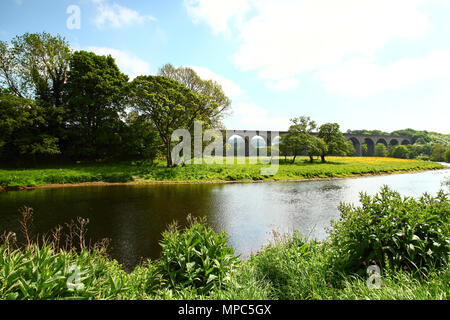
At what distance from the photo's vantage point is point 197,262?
10.8 ft

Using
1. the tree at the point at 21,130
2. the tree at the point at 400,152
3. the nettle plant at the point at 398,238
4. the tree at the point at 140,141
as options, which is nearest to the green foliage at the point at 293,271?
the nettle plant at the point at 398,238

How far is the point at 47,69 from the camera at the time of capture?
80.5 feet

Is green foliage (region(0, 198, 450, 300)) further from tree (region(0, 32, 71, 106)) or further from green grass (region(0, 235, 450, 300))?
tree (region(0, 32, 71, 106))

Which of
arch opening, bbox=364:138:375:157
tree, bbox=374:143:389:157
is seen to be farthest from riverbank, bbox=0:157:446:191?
arch opening, bbox=364:138:375:157

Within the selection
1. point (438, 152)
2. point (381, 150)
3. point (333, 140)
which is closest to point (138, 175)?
point (333, 140)

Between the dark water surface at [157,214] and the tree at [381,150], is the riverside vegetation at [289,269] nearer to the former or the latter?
the dark water surface at [157,214]

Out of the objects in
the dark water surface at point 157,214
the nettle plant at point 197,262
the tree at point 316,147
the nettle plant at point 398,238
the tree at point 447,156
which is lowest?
the dark water surface at point 157,214

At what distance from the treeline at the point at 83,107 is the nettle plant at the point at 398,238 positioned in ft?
67.2

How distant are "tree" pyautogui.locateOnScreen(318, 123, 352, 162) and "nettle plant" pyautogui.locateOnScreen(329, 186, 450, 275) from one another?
36.7 m

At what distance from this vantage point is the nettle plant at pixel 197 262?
308 cm

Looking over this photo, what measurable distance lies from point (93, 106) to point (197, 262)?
93.8 feet

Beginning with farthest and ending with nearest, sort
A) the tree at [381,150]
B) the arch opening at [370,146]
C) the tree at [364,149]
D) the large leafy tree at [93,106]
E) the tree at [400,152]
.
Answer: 1. the tree at [364,149]
2. the arch opening at [370,146]
3. the tree at [381,150]
4. the tree at [400,152]
5. the large leafy tree at [93,106]

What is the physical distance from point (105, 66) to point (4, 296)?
99.8 ft

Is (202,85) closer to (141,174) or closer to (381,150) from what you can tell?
(141,174)
